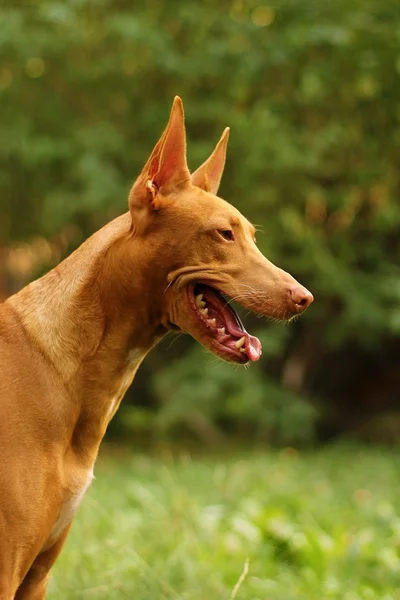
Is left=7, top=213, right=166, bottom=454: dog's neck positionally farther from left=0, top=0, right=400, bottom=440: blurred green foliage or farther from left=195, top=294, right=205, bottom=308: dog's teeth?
left=0, top=0, right=400, bottom=440: blurred green foliage

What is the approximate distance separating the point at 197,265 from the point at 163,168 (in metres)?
0.36

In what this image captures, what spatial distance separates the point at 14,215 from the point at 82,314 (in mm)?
10113

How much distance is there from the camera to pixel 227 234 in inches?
125

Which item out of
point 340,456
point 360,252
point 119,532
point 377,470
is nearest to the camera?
point 119,532

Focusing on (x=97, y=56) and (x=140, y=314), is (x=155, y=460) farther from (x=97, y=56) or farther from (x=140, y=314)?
(x=140, y=314)

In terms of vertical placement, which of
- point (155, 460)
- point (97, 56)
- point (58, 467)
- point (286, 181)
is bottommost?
point (155, 460)

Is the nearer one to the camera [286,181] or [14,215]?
[286,181]

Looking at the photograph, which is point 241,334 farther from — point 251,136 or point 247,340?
point 251,136

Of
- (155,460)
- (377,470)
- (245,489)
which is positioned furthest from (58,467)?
(155,460)

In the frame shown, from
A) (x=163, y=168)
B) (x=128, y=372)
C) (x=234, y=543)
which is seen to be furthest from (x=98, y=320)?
(x=234, y=543)

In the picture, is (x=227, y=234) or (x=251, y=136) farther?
(x=251, y=136)

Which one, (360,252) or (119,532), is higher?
(119,532)

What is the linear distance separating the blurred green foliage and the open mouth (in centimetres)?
701

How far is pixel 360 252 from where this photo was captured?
11742mm
